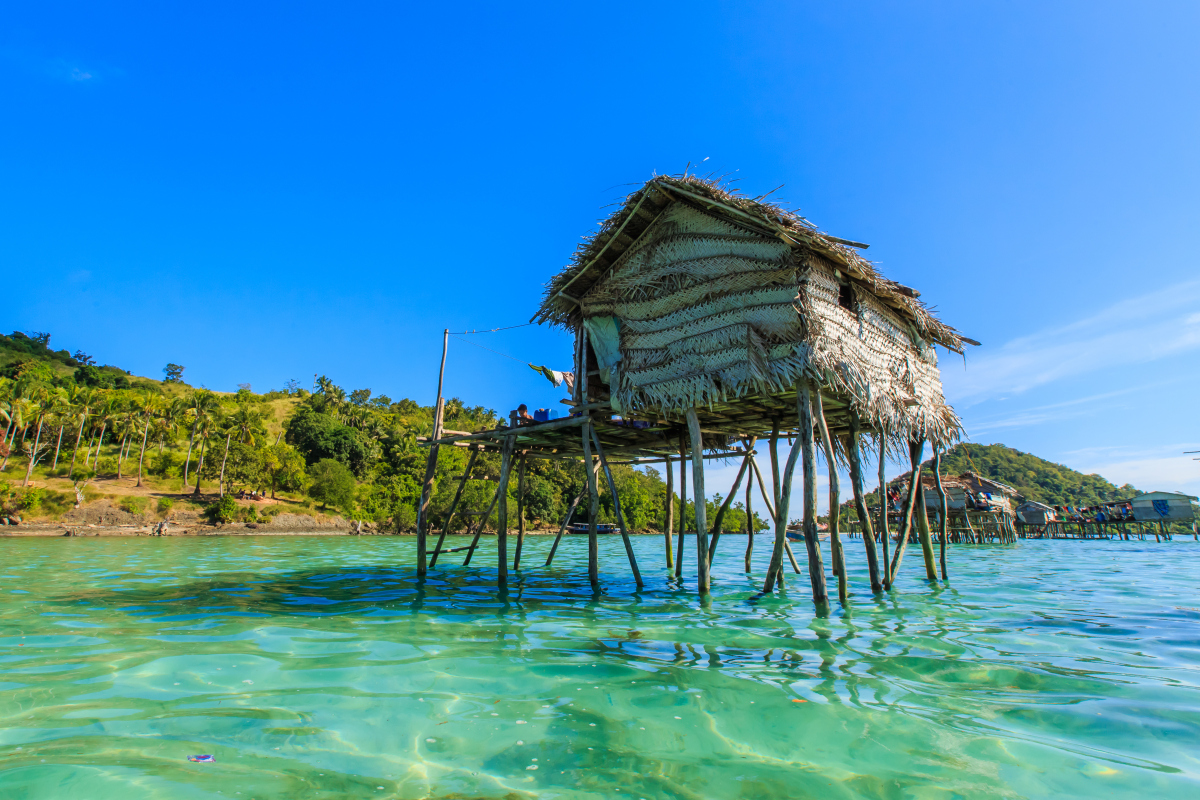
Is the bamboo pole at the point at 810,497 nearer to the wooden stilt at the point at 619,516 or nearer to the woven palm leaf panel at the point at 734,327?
the woven palm leaf panel at the point at 734,327

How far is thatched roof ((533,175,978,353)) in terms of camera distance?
29.3ft

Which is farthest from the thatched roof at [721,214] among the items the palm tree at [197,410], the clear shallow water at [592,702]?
the palm tree at [197,410]

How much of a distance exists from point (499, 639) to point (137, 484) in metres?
54.5

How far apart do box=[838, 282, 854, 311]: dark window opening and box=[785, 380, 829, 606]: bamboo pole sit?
7.66 ft

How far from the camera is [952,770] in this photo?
3.34 meters

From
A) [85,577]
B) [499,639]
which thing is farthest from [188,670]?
[85,577]

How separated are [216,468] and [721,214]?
5588cm

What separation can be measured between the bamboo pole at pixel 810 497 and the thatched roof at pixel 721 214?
7.00 ft

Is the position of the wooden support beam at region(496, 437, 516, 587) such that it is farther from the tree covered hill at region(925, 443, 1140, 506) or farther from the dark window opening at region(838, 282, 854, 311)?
the tree covered hill at region(925, 443, 1140, 506)

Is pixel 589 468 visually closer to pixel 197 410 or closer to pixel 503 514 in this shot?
pixel 503 514

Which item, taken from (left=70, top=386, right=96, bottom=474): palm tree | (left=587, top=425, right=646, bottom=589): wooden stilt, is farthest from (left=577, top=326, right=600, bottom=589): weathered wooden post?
(left=70, top=386, right=96, bottom=474): palm tree

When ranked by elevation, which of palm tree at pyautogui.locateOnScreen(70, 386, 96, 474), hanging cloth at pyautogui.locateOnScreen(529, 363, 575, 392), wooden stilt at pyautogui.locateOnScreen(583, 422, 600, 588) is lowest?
wooden stilt at pyautogui.locateOnScreen(583, 422, 600, 588)

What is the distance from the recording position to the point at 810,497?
27.8 feet

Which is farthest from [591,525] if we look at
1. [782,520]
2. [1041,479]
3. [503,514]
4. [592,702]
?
[1041,479]
